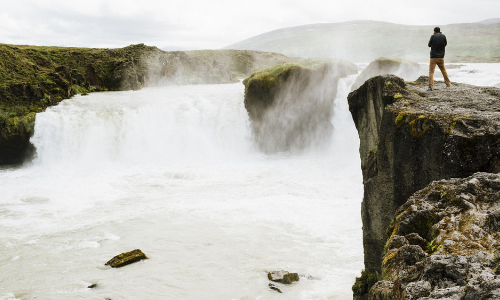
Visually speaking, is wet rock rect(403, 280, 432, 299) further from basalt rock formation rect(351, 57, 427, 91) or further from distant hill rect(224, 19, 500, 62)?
distant hill rect(224, 19, 500, 62)

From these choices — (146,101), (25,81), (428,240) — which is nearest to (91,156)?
(146,101)

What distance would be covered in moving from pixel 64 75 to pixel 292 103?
726 inches

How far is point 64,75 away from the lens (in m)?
30.0

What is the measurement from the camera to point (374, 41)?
11588cm

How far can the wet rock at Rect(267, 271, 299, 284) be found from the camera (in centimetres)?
870

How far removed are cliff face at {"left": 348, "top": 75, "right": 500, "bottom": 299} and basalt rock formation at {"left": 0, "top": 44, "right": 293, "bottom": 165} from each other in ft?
71.0

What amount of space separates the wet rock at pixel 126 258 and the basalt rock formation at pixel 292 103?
1542 cm

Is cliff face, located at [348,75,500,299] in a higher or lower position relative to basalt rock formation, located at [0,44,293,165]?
lower

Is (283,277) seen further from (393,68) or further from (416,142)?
(393,68)

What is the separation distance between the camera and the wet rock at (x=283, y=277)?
8.70 metres

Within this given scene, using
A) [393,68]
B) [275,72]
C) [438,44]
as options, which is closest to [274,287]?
[438,44]

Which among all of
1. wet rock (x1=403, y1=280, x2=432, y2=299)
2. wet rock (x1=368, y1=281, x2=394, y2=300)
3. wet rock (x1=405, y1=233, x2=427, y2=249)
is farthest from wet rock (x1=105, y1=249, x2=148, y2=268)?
wet rock (x1=403, y1=280, x2=432, y2=299)

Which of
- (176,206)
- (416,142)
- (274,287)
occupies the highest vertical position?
(416,142)

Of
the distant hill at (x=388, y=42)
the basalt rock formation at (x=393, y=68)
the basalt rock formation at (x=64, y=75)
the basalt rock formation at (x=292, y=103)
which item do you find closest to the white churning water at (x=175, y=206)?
the basalt rock formation at (x=292, y=103)
